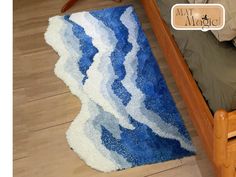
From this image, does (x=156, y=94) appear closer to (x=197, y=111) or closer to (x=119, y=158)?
(x=119, y=158)

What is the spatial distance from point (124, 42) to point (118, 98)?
1.46ft

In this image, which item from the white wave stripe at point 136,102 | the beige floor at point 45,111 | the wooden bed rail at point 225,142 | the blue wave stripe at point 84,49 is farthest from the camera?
the blue wave stripe at point 84,49

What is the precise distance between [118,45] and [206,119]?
3.46 feet

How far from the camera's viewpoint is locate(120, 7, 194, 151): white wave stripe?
1725 mm

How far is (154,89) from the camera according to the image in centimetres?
194

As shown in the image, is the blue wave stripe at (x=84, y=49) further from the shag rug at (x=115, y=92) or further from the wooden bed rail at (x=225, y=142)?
the wooden bed rail at (x=225, y=142)

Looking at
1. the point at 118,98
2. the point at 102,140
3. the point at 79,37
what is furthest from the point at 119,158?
the point at 79,37

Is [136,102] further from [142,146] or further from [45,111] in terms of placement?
[45,111]

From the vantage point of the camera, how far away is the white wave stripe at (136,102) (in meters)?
1.72

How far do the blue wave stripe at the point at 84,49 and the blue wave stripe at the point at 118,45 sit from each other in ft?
0.42

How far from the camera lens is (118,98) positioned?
192 centimetres

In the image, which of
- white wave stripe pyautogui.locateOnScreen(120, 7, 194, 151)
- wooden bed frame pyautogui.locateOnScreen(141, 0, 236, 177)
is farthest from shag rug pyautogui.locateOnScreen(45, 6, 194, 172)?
wooden bed frame pyautogui.locateOnScreen(141, 0, 236, 177)

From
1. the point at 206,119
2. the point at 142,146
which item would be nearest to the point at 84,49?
the point at 142,146

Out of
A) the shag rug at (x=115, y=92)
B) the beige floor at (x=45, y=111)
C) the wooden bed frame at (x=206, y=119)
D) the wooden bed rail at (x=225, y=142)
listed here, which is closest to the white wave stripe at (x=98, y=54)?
the shag rug at (x=115, y=92)
